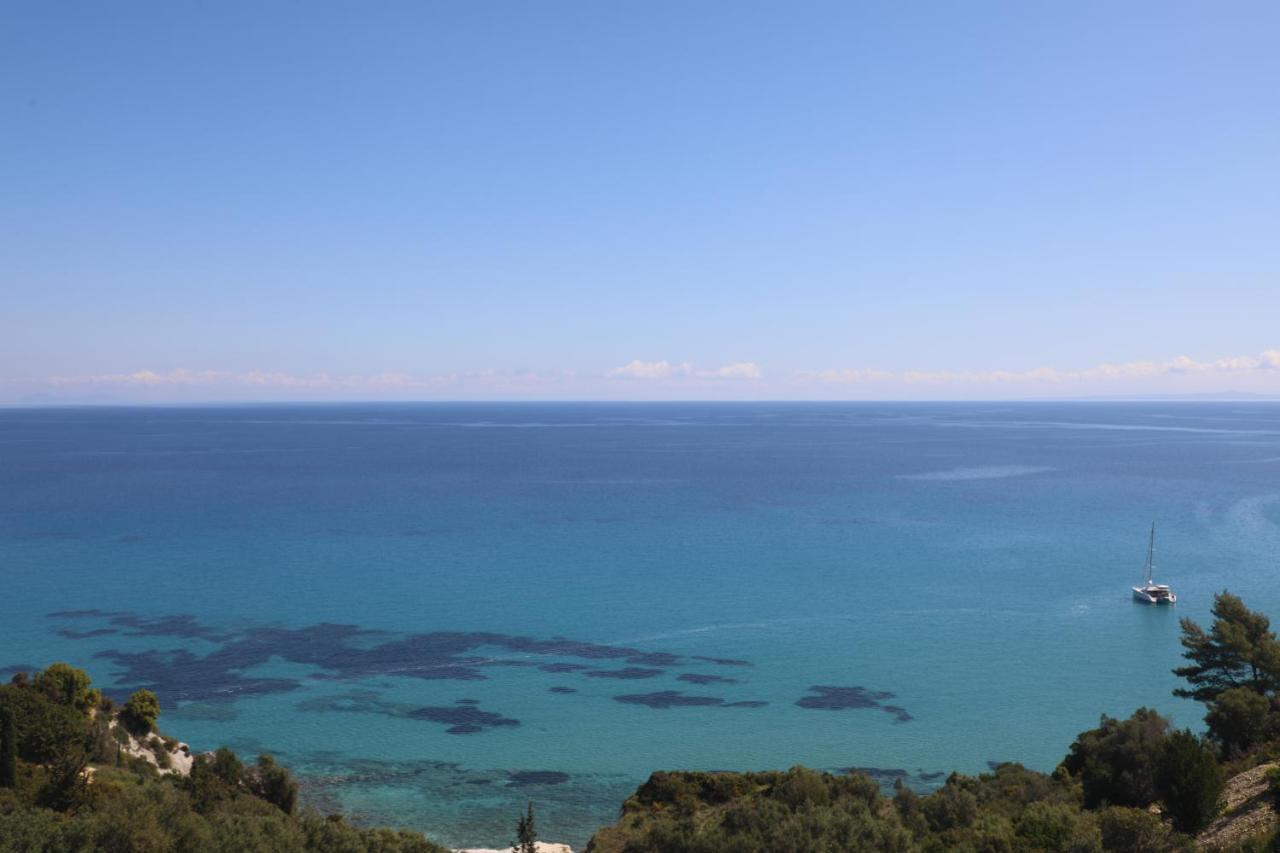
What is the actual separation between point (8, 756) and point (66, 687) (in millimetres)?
6405

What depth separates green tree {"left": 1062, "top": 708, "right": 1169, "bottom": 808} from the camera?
2588cm

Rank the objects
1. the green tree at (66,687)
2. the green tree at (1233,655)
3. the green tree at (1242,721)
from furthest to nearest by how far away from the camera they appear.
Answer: the green tree at (1233,655) < the green tree at (66,687) < the green tree at (1242,721)

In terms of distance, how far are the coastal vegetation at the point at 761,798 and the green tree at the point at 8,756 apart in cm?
5

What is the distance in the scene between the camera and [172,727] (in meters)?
39.1

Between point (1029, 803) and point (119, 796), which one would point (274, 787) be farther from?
point (1029, 803)

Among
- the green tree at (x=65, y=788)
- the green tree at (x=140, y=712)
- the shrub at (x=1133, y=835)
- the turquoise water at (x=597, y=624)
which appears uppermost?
the shrub at (x=1133, y=835)

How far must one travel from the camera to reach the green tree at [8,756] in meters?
25.6

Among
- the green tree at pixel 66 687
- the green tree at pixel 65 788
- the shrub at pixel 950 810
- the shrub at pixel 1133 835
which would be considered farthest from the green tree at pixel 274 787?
the shrub at pixel 1133 835

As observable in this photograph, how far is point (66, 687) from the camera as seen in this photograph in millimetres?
31797

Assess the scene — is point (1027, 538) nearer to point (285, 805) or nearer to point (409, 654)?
point (409, 654)

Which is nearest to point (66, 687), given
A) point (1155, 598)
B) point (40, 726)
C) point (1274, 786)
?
point (40, 726)

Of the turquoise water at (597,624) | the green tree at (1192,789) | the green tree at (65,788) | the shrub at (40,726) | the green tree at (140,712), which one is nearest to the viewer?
the green tree at (1192,789)

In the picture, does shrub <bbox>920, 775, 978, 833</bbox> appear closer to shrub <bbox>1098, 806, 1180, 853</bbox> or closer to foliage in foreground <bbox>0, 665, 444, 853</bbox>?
shrub <bbox>1098, 806, 1180, 853</bbox>

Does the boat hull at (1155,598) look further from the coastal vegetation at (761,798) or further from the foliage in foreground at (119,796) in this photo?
the foliage in foreground at (119,796)
